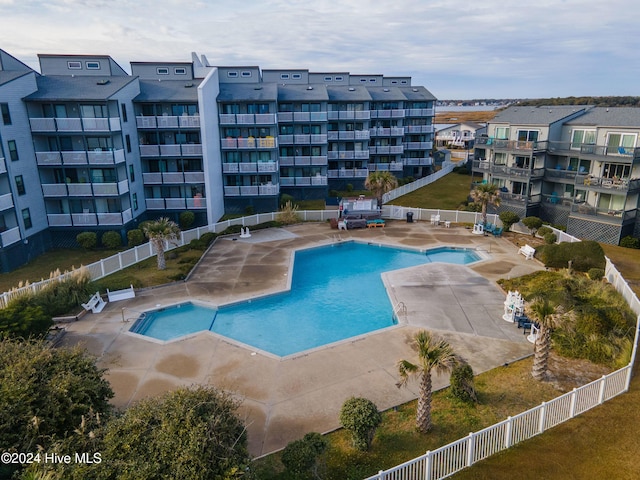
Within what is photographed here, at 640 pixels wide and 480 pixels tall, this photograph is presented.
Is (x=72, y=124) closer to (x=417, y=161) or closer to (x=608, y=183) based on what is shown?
(x=608, y=183)

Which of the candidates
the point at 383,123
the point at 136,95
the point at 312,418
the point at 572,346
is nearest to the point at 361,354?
the point at 312,418

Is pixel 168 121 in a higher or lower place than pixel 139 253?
higher

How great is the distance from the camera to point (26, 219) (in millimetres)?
32531

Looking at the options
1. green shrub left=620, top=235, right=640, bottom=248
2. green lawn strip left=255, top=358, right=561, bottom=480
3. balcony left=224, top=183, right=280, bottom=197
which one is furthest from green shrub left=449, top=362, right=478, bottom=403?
balcony left=224, top=183, right=280, bottom=197

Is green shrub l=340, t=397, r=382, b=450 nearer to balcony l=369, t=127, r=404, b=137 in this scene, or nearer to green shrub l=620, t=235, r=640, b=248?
green shrub l=620, t=235, r=640, b=248

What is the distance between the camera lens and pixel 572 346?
18.9m

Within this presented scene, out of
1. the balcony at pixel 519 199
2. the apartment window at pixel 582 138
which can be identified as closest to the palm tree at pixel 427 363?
the balcony at pixel 519 199

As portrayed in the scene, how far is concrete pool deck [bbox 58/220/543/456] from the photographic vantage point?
15.9 meters

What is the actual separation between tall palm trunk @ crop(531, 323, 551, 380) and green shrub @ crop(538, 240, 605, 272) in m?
13.4

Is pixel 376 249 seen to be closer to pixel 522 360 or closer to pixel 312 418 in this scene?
pixel 522 360

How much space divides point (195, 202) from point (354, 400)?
31.3 m

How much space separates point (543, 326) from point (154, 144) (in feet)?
119

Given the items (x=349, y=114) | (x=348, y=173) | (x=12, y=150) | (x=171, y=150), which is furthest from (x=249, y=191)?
(x=12, y=150)

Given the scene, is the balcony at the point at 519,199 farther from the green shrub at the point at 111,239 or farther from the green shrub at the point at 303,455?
the green shrub at the point at 303,455
